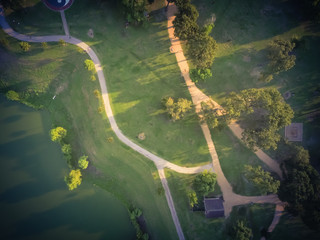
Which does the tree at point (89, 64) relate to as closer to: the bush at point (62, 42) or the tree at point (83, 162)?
the bush at point (62, 42)

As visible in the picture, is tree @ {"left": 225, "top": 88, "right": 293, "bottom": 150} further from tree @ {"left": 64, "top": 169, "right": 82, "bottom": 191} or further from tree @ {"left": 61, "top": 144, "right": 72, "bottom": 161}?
tree @ {"left": 61, "top": 144, "right": 72, "bottom": 161}

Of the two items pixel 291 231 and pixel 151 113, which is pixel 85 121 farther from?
pixel 291 231

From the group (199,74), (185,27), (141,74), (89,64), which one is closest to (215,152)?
(199,74)

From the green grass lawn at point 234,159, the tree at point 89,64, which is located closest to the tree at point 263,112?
the green grass lawn at point 234,159

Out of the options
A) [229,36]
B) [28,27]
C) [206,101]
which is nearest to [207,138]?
[206,101]

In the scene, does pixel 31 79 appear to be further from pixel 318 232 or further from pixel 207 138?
pixel 318 232

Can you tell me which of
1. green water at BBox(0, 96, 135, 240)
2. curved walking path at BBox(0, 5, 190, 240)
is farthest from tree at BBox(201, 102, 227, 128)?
green water at BBox(0, 96, 135, 240)
